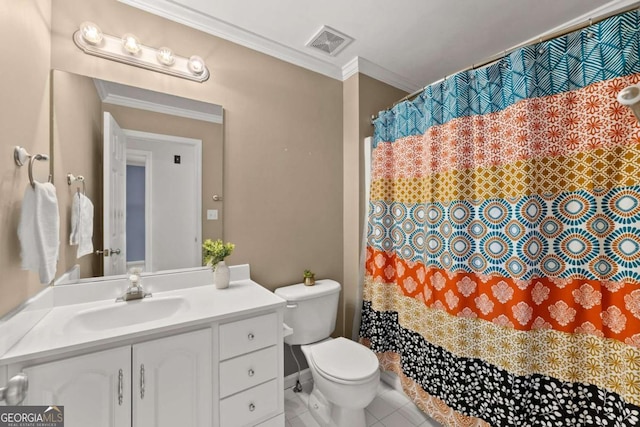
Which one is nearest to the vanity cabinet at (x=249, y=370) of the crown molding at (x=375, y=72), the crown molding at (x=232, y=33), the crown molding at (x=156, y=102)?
the crown molding at (x=156, y=102)

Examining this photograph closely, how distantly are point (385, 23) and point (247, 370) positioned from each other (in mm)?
2112

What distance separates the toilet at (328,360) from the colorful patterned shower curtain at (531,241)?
435mm

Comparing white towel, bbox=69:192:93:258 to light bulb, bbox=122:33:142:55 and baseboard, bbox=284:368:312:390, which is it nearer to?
light bulb, bbox=122:33:142:55

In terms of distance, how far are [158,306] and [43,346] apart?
1.54 feet

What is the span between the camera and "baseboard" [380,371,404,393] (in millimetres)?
1894

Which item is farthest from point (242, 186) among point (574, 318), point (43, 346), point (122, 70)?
point (574, 318)

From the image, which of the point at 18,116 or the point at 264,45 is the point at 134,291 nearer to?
the point at 18,116

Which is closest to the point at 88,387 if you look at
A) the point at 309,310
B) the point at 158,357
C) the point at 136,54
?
the point at 158,357

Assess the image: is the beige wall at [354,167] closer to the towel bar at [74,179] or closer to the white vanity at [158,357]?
the white vanity at [158,357]

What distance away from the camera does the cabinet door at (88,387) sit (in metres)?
0.86

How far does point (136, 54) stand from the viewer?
4.64 ft

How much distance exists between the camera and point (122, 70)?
4.59 ft

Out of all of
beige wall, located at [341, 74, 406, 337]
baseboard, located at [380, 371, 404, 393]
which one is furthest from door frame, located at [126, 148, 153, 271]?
baseboard, located at [380, 371, 404, 393]

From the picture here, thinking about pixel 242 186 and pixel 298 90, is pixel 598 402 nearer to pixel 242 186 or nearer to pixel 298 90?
pixel 242 186
